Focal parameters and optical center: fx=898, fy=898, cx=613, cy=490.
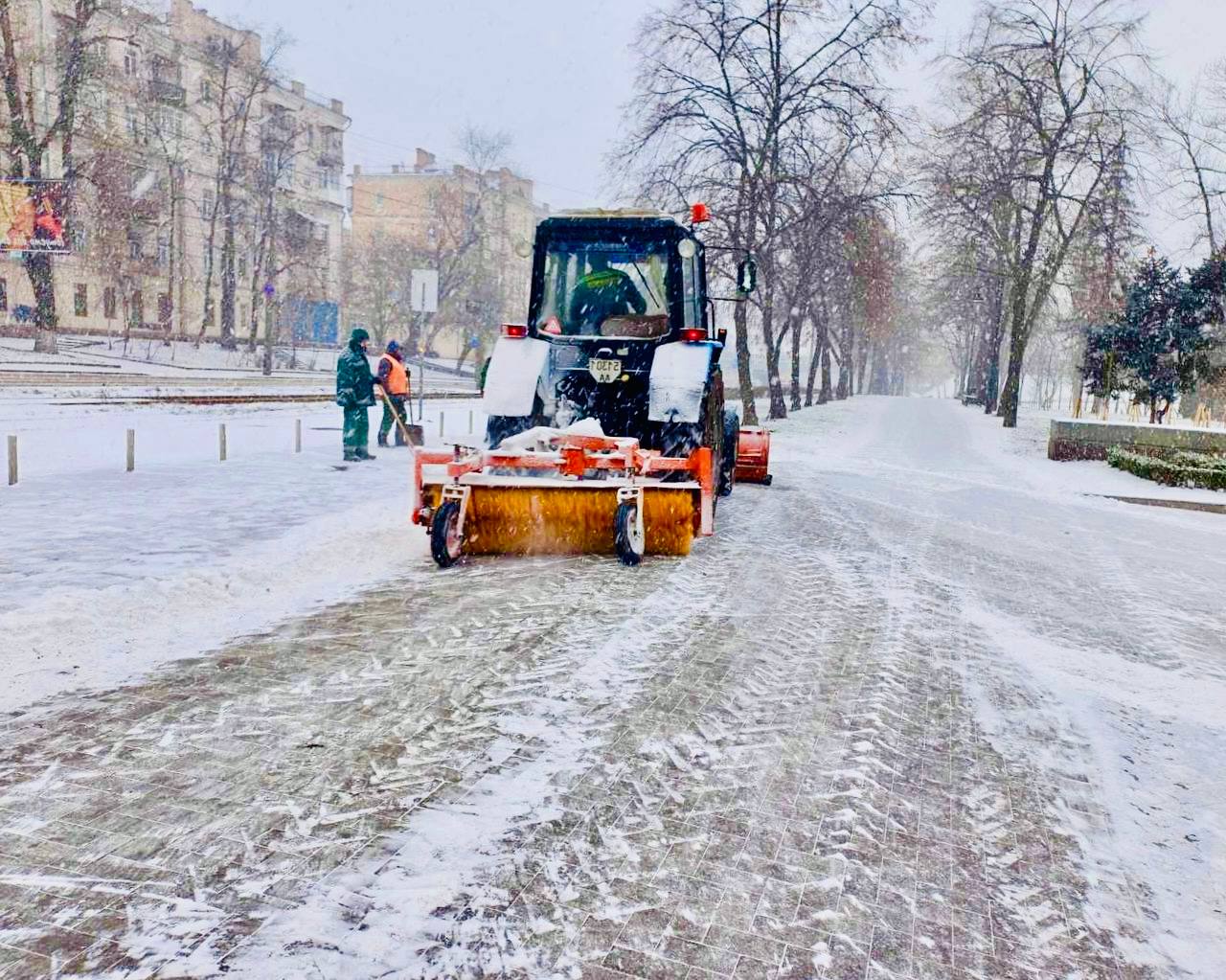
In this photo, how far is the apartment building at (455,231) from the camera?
170 feet

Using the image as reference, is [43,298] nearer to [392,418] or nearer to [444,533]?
[392,418]

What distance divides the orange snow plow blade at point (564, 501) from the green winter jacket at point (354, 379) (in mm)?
5492

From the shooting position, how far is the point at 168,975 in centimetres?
217

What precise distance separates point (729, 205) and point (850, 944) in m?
21.4

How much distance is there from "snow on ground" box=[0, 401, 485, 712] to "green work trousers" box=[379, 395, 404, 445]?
750mm

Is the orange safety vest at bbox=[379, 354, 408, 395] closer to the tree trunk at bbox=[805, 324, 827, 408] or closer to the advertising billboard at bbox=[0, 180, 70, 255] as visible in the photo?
the advertising billboard at bbox=[0, 180, 70, 255]

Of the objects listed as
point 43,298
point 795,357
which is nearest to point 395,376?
point 795,357

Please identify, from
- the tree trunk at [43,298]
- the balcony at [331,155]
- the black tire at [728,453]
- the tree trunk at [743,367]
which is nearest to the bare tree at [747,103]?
the tree trunk at [743,367]

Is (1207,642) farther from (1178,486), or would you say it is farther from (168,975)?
(1178,486)

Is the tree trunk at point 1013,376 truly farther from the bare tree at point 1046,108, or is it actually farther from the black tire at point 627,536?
the black tire at point 627,536

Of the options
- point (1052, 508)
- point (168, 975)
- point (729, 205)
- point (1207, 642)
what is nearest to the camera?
point (168, 975)

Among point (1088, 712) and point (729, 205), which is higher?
point (729, 205)

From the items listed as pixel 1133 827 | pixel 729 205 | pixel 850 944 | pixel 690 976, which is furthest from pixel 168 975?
pixel 729 205

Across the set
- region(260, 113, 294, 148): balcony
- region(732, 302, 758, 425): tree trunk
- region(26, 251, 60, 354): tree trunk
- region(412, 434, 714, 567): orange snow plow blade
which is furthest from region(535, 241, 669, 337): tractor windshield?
region(260, 113, 294, 148): balcony
